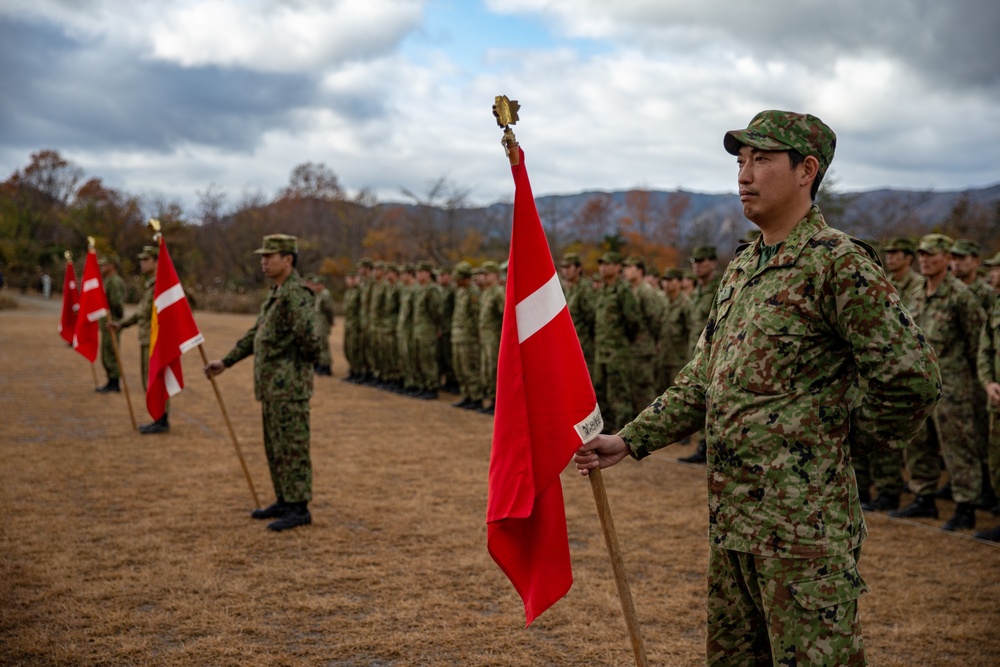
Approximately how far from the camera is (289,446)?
593cm

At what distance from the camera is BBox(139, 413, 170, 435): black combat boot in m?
9.70

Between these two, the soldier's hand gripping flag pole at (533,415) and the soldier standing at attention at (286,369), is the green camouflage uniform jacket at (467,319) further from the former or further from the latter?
the soldier's hand gripping flag pole at (533,415)

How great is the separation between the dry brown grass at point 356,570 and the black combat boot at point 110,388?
4167mm

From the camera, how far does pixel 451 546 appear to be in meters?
5.60

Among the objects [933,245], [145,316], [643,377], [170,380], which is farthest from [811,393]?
[145,316]

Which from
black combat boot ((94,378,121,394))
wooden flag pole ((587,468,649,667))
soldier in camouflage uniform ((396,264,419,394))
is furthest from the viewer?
soldier in camouflage uniform ((396,264,419,394))

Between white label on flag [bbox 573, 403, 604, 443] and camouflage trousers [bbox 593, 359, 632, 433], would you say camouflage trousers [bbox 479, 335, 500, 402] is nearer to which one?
camouflage trousers [bbox 593, 359, 632, 433]

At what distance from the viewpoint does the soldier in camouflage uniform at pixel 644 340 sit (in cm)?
1061

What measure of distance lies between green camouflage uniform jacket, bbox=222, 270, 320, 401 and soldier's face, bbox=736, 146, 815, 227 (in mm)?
4127

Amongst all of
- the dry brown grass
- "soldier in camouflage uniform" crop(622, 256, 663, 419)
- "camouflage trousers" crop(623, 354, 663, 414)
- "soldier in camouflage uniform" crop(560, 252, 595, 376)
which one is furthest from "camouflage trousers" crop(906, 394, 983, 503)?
"soldier in camouflage uniform" crop(560, 252, 595, 376)

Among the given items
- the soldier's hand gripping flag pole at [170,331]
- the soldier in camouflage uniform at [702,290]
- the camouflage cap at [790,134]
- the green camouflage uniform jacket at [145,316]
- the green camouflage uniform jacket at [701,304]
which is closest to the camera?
the camouflage cap at [790,134]

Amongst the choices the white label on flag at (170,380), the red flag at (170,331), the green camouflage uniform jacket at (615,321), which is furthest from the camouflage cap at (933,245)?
the white label on flag at (170,380)

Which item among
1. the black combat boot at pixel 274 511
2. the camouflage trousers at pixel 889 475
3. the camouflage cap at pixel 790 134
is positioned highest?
the camouflage cap at pixel 790 134

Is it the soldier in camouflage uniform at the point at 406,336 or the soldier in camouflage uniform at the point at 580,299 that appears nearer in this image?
the soldier in camouflage uniform at the point at 580,299
